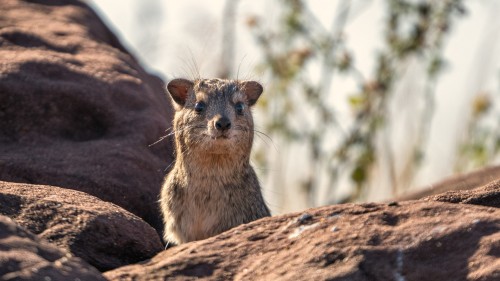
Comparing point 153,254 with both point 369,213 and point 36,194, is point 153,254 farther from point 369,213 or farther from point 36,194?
point 369,213

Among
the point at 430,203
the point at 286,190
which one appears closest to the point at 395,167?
the point at 286,190

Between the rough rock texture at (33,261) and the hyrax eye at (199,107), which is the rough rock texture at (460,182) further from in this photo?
the rough rock texture at (33,261)

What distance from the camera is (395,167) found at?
1161 centimetres

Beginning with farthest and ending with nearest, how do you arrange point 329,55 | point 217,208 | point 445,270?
point 329,55
point 217,208
point 445,270

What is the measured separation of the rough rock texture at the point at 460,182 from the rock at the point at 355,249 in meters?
2.98

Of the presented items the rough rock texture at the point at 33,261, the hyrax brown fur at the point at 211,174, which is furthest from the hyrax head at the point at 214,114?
the rough rock texture at the point at 33,261

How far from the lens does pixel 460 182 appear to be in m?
8.34

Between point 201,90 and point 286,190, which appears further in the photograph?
point 286,190

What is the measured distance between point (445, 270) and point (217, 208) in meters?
2.57

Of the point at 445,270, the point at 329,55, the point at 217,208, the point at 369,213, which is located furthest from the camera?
the point at 329,55

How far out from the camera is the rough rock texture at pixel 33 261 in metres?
4.58

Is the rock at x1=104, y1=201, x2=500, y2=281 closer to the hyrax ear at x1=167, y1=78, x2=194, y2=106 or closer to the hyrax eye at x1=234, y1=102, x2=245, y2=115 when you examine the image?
the hyrax eye at x1=234, y1=102, x2=245, y2=115

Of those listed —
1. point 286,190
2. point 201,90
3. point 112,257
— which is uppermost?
point 201,90

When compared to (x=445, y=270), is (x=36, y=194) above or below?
above
